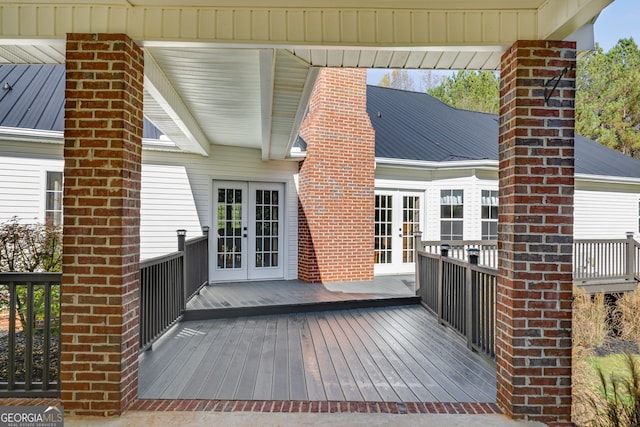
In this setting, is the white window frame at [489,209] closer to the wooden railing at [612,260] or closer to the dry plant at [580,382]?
the wooden railing at [612,260]

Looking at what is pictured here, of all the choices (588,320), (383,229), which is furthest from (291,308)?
(588,320)

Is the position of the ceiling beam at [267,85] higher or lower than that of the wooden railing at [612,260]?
higher

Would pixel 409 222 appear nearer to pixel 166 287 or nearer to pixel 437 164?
pixel 437 164

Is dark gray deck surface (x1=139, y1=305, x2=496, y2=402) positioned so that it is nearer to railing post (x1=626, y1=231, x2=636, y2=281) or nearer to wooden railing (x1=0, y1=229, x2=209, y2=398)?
wooden railing (x1=0, y1=229, x2=209, y2=398)

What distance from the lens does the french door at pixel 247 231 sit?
821 centimetres

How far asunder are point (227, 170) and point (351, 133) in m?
2.70

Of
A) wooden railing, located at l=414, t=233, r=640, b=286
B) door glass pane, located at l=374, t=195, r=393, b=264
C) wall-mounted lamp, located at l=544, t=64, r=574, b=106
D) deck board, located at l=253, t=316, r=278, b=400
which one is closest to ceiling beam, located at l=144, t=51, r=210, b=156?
deck board, located at l=253, t=316, r=278, b=400

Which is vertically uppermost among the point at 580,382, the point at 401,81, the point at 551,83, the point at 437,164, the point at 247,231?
the point at 401,81

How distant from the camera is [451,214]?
964 cm

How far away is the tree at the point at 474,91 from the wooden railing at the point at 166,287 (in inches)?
806

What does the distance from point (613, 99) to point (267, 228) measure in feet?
69.3

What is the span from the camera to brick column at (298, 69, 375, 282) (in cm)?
809

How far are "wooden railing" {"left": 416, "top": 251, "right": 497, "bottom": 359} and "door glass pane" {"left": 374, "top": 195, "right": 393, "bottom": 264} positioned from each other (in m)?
2.82

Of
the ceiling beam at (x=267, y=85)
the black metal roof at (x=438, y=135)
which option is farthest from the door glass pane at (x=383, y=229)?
the ceiling beam at (x=267, y=85)
